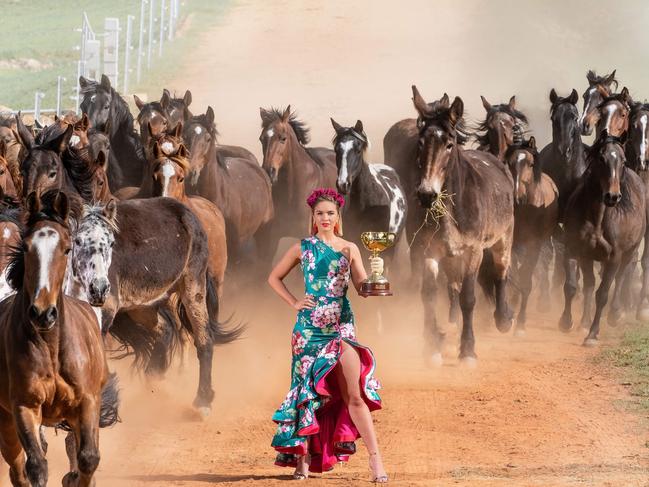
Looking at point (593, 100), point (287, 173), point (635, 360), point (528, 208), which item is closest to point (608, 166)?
point (528, 208)

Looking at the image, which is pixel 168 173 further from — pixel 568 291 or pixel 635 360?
pixel 568 291

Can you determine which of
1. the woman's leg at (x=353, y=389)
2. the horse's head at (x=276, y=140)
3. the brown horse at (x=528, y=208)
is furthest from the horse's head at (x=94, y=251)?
the brown horse at (x=528, y=208)

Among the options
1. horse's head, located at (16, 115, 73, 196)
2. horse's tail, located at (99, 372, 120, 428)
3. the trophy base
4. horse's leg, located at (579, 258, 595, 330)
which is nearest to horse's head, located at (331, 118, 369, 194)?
horse's leg, located at (579, 258, 595, 330)

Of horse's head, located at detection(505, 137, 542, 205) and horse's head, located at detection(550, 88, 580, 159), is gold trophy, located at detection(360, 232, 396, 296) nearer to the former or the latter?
horse's head, located at detection(505, 137, 542, 205)

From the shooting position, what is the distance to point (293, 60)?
165ft

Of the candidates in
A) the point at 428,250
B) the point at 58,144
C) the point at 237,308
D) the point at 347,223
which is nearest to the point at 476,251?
the point at 428,250

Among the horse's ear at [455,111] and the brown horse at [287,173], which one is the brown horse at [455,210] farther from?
the brown horse at [287,173]

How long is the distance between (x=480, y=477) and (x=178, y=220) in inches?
167

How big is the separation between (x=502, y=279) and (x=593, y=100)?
467 cm

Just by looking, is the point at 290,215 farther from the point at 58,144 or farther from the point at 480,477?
the point at 480,477

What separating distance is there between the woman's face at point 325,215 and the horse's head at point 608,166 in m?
8.73

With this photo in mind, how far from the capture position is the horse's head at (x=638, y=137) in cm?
1961

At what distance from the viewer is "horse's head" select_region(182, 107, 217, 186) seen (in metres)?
16.5

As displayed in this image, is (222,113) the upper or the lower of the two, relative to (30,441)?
lower
